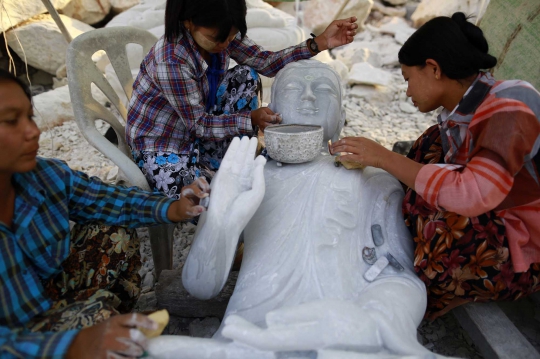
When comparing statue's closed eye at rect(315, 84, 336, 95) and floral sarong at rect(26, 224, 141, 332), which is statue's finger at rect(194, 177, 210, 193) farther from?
statue's closed eye at rect(315, 84, 336, 95)

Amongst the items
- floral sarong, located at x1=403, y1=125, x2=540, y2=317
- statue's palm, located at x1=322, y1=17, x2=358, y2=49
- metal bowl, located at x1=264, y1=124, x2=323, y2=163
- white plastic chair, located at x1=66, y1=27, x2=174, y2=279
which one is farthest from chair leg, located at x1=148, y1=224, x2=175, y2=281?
statue's palm, located at x1=322, y1=17, x2=358, y2=49

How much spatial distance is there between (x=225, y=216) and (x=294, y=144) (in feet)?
1.48

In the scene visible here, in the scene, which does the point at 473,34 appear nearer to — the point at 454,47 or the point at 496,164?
the point at 454,47

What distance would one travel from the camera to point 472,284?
1633 millimetres

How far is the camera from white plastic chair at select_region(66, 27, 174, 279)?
206 centimetres

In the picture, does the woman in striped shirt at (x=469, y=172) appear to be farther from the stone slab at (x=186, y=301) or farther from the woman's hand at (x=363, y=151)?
the stone slab at (x=186, y=301)

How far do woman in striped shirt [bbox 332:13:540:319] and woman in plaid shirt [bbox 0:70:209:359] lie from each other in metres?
0.85

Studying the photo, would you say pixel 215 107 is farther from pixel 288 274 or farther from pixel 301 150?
pixel 288 274

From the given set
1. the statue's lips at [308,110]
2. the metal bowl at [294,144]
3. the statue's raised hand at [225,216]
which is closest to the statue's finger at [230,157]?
the statue's raised hand at [225,216]

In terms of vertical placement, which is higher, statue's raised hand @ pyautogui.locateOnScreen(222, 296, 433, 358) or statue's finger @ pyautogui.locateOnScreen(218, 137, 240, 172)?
statue's finger @ pyautogui.locateOnScreen(218, 137, 240, 172)

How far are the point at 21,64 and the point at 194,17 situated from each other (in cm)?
535

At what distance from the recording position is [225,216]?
1462mm

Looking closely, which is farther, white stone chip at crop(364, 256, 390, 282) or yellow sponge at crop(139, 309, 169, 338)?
white stone chip at crop(364, 256, 390, 282)

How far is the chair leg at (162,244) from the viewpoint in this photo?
7.28 ft
